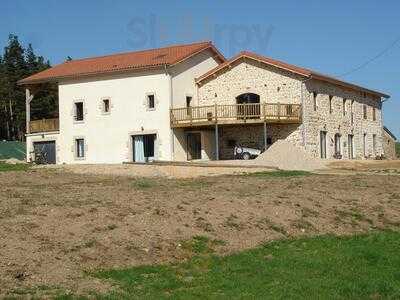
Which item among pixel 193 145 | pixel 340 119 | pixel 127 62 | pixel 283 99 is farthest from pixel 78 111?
pixel 340 119

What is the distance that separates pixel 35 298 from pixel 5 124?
7556 centimetres

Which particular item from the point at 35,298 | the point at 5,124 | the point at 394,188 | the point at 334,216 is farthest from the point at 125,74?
the point at 5,124

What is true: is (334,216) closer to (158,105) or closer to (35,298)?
(35,298)

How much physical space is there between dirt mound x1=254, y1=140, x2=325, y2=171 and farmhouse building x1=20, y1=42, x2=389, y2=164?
2760mm

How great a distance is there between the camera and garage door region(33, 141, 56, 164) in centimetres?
4638

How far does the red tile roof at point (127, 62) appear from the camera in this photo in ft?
139

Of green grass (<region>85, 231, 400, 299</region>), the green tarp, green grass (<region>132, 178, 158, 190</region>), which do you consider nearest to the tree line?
the green tarp

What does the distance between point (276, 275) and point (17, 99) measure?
72.3 m

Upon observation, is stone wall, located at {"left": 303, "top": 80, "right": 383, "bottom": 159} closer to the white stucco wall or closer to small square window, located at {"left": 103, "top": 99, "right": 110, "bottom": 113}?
the white stucco wall

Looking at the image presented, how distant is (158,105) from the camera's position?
4209cm

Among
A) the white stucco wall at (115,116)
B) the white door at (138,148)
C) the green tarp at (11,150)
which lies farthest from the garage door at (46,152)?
the green tarp at (11,150)

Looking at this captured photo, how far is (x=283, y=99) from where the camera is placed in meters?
42.0

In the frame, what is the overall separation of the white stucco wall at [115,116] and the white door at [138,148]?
322 millimetres

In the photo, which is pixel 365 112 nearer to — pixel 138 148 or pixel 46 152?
pixel 138 148
